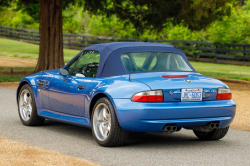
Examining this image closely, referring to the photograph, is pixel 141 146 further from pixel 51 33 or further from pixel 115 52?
pixel 51 33

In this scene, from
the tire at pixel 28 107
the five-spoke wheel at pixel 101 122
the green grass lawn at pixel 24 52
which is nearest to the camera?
the five-spoke wheel at pixel 101 122

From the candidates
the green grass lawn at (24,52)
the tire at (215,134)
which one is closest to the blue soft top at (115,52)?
the tire at (215,134)

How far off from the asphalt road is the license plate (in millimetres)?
722

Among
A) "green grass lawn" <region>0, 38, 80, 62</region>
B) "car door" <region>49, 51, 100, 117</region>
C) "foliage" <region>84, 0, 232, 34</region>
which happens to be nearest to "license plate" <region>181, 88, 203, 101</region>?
"car door" <region>49, 51, 100, 117</region>

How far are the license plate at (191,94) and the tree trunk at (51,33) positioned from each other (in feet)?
42.1

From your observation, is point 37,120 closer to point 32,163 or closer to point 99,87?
point 99,87

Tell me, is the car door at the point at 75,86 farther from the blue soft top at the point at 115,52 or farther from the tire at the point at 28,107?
the tire at the point at 28,107

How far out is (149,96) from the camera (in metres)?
5.59

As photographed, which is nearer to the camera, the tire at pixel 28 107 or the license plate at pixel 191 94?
the license plate at pixel 191 94

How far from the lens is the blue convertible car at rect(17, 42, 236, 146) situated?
222 inches

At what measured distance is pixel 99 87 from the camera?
240 inches

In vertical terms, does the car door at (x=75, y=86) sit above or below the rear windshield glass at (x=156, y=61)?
below

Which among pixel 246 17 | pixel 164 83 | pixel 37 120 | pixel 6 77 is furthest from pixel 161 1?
pixel 246 17

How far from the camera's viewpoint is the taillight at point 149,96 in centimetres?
559
